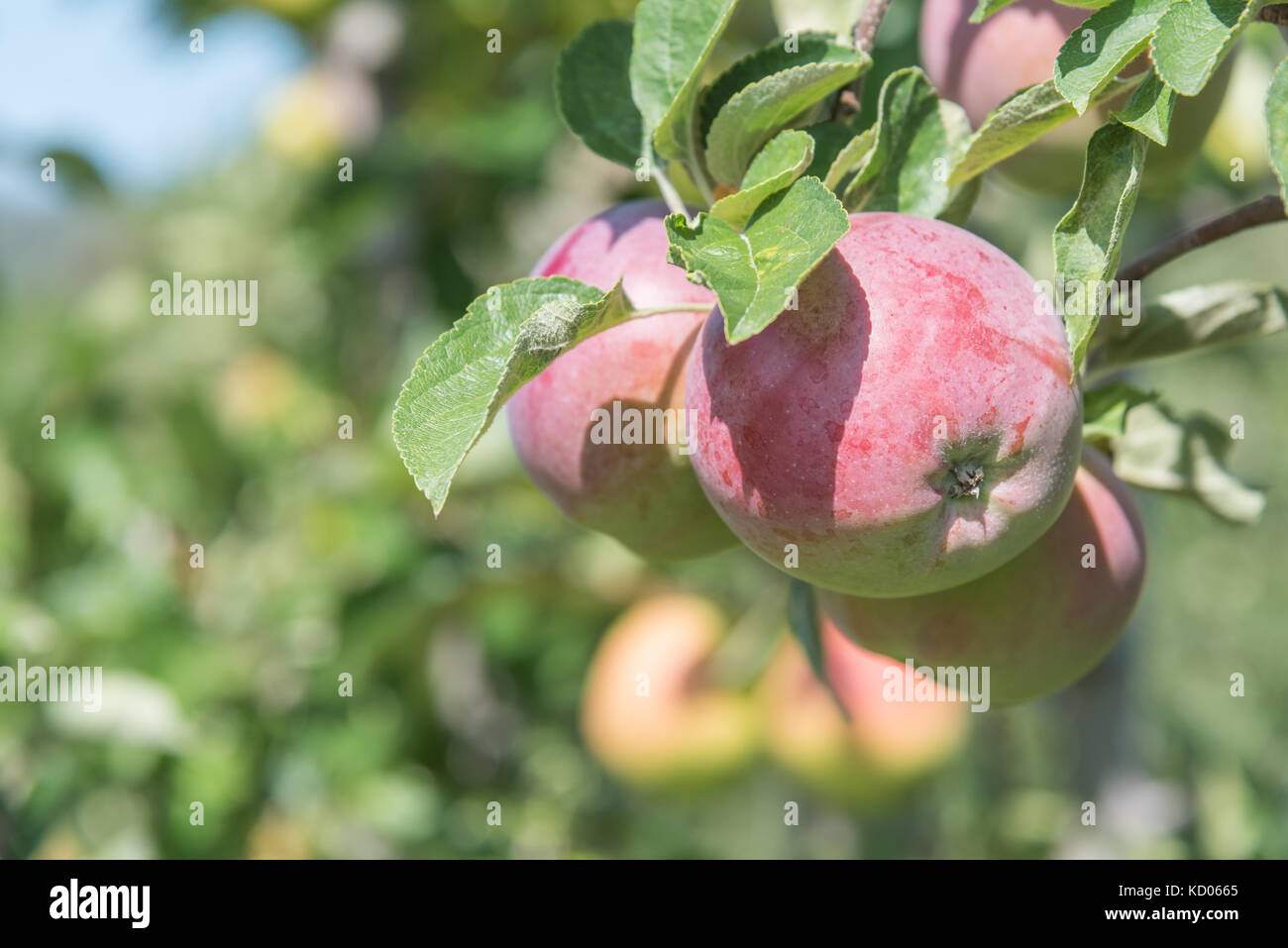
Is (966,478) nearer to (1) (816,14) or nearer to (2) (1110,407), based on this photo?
(2) (1110,407)

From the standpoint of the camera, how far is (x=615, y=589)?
4.88ft

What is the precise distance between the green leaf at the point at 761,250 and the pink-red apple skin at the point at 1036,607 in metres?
0.18

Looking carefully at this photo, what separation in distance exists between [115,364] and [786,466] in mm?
1370

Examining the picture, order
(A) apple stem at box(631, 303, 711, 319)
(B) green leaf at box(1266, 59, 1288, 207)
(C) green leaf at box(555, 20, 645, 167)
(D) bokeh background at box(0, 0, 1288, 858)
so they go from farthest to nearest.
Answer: (D) bokeh background at box(0, 0, 1288, 858) < (C) green leaf at box(555, 20, 645, 167) < (A) apple stem at box(631, 303, 711, 319) < (B) green leaf at box(1266, 59, 1288, 207)

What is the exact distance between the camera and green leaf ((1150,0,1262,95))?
0.35m

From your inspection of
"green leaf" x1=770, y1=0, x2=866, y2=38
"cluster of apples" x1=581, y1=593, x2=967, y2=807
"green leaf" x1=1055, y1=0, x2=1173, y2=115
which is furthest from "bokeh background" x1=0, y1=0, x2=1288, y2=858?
"green leaf" x1=1055, y1=0, x2=1173, y2=115

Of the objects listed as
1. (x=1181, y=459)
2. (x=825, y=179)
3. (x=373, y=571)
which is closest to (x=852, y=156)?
(x=825, y=179)

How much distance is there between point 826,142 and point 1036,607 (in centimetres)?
22

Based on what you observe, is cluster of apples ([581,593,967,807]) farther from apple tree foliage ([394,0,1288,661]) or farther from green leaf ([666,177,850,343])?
green leaf ([666,177,850,343])

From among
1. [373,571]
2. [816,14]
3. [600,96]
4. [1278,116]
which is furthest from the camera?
[373,571]

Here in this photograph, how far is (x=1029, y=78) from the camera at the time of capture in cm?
55

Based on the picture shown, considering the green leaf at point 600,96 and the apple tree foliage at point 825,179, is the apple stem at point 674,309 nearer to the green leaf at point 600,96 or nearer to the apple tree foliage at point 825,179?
the apple tree foliage at point 825,179

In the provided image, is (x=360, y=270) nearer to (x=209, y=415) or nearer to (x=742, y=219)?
(x=209, y=415)

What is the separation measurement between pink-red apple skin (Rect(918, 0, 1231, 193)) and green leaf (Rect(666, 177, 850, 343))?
0.21 m
